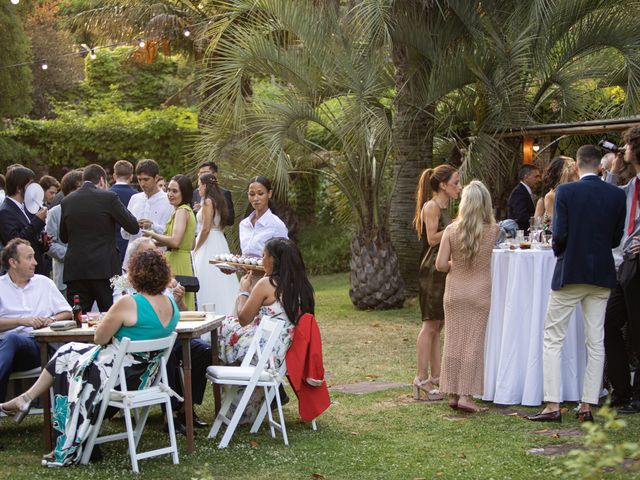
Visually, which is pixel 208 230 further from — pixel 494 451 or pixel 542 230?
pixel 494 451

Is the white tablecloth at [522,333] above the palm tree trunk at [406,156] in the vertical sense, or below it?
below

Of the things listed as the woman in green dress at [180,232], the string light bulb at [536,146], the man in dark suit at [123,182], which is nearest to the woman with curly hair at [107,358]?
the woman in green dress at [180,232]

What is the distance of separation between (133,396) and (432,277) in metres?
2.90

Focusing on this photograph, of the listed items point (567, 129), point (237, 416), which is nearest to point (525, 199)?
point (567, 129)

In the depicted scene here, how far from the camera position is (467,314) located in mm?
7398

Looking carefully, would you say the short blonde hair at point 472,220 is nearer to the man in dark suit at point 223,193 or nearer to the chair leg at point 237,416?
the chair leg at point 237,416

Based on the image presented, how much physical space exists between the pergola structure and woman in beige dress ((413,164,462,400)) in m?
3.51

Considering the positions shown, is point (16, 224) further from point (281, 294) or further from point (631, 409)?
point (631, 409)

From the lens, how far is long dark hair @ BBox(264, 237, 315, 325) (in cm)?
693

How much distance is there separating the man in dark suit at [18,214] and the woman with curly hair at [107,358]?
308cm

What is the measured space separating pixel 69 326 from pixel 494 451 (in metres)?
2.89

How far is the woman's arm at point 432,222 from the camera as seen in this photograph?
7.84 meters

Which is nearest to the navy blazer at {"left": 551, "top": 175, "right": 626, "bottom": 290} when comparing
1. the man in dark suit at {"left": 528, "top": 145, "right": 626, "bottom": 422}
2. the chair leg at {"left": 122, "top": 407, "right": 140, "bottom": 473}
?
the man in dark suit at {"left": 528, "top": 145, "right": 626, "bottom": 422}

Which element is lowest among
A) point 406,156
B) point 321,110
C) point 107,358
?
point 107,358
